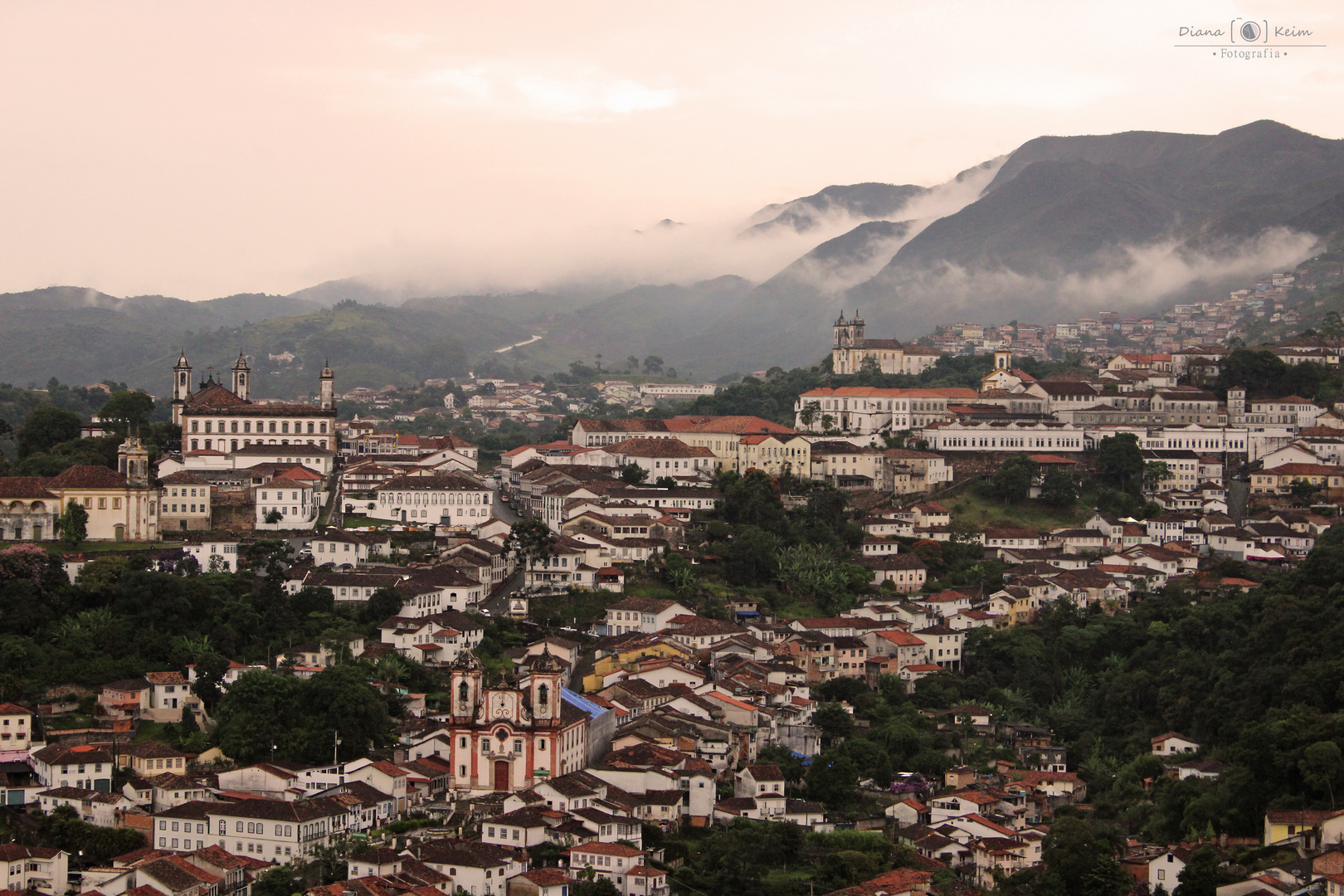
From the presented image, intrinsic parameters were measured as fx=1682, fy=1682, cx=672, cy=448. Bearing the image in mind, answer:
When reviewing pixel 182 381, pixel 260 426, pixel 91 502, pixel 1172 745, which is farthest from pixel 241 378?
pixel 1172 745

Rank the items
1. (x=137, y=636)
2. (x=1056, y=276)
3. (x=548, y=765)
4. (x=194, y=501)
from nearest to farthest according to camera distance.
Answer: (x=548, y=765) → (x=137, y=636) → (x=194, y=501) → (x=1056, y=276)

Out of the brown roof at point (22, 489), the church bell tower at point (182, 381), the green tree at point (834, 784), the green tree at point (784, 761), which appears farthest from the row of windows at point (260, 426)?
the green tree at point (834, 784)

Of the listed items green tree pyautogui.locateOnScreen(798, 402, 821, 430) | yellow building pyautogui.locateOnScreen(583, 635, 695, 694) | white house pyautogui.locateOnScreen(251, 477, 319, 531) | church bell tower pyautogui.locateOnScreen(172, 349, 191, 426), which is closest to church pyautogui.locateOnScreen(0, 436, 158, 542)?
white house pyautogui.locateOnScreen(251, 477, 319, 531)

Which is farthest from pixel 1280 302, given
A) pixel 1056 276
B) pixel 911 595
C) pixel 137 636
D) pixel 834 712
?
pixel 137 636

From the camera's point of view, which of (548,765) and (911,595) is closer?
(548,765)

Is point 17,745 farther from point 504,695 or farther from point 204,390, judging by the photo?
point 204,390

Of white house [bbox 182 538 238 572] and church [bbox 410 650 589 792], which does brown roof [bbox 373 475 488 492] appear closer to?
white house [bbox 182 538 238 572]

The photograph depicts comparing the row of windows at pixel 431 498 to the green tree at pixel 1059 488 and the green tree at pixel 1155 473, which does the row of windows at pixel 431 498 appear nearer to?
the green tree at pixel 1059 488
